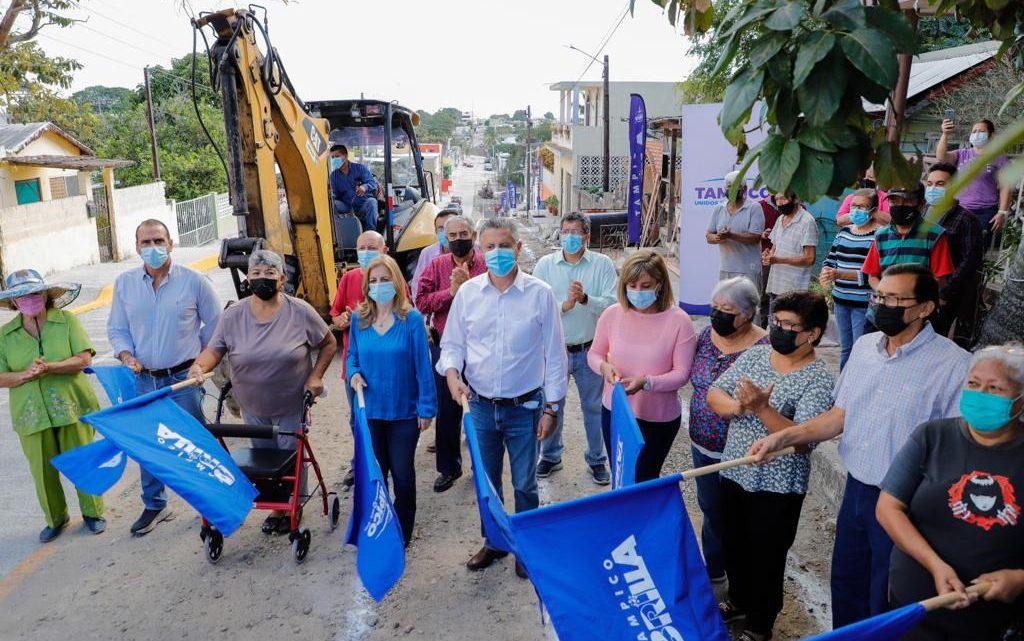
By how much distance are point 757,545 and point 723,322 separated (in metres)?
1.06

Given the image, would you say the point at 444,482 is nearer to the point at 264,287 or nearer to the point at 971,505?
the point at 264,287

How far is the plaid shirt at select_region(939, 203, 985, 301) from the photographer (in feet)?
16.4

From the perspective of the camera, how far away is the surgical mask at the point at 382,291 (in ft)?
14.3

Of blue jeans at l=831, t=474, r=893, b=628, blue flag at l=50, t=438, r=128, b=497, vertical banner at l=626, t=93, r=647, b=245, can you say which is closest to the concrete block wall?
vertical banner at l=626, t=93, r=647, b=245

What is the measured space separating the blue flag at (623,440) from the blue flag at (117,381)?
3.21 m

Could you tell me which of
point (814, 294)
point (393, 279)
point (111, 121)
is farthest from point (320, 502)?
point (111, 121)

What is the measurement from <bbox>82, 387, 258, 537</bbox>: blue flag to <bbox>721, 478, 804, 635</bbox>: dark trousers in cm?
255

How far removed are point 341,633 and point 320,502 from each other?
1.56 meters

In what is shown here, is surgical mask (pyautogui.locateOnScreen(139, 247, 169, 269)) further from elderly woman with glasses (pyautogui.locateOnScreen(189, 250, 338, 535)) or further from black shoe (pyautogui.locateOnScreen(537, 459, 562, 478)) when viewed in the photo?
black shoe (pyautogui.locateOnScreen(537, 459, 562, 478))

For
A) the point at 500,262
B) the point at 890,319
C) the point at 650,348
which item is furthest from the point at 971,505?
the point at 500,262

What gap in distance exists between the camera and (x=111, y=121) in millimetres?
35188

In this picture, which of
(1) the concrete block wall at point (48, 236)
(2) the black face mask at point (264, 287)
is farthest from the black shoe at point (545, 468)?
(1) the concrete block wall at point (48, 236)

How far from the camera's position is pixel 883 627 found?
2324mm

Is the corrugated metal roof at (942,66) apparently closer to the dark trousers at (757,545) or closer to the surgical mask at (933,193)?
the surgical mask at (933,193)
